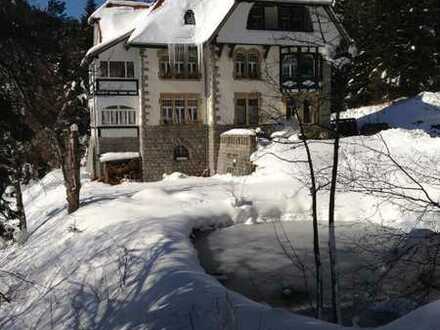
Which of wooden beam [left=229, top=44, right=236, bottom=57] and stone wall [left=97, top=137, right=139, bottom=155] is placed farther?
wooden beam [left=229, top=44, right=236, bottom=57]

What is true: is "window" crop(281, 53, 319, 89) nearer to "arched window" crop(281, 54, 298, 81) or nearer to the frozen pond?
"arched window" crop(281, 54, 298, 81)

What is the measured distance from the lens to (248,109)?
28812 mm

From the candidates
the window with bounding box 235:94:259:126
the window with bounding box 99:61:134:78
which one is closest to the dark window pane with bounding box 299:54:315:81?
the window with bounding box 235:94:259:126

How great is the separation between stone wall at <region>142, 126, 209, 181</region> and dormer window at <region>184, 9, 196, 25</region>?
5620mm

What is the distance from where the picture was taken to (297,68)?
27938 mm

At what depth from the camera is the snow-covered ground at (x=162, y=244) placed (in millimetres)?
8664

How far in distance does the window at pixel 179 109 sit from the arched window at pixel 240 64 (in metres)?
2.64

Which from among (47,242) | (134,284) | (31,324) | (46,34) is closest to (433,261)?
(46,34)

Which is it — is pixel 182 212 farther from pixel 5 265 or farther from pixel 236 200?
pixel 5 265

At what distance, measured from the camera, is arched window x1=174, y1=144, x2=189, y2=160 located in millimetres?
28422

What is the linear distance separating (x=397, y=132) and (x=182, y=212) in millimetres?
12370

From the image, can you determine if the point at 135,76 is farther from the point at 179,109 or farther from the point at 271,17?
the point at 271,17

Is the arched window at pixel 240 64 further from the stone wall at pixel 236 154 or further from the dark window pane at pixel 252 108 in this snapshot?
the stone wall at pixel 236 154

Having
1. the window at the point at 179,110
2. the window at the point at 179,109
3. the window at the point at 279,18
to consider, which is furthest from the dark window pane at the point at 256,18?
the window at the point at 179,110
